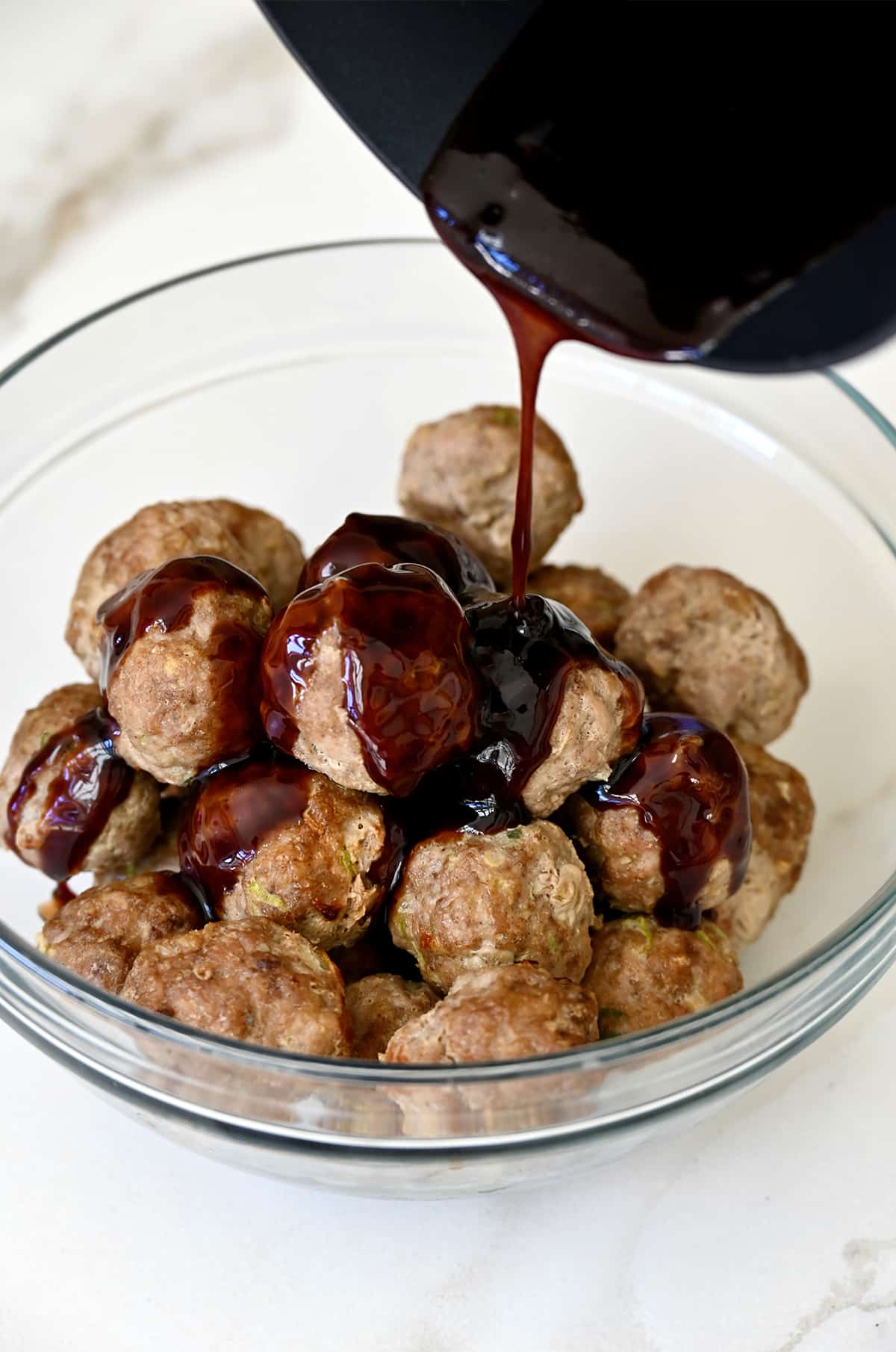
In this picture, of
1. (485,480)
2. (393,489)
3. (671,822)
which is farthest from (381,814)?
(393,489)

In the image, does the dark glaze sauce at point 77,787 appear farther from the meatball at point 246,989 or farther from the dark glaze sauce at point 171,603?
the meatball at point 246,989

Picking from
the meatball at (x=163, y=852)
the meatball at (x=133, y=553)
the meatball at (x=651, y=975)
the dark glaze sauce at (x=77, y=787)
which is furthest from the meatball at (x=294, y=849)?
the meatball at (x=133, y=553)

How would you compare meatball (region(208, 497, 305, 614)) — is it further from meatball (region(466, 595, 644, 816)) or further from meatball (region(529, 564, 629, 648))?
meatball (region(466, 595, 644, 816))

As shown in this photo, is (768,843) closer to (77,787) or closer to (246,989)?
(246,989)

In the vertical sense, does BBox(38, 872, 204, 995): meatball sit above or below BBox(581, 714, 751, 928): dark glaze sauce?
above

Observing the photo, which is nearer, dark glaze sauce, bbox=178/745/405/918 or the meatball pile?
the meatball pile

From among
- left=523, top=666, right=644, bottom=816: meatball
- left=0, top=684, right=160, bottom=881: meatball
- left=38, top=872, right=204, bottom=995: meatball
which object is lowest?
left=523, top=666, right=644, bottom=816: meatball

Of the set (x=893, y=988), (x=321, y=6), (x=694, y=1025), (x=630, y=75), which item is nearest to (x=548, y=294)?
(x=630, y=75)

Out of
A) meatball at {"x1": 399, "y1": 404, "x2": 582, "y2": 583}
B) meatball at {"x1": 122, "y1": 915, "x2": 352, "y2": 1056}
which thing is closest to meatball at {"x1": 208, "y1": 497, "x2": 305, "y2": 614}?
meatball at {"x1": 399, "y1": 404, "x2": 582, "y2": 583}

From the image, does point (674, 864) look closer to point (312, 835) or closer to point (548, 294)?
point (312, 835)
